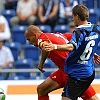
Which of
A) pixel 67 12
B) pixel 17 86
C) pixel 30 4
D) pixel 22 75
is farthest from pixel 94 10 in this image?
pixel 17 86

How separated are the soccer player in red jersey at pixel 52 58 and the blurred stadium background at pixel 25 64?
5.34 feet

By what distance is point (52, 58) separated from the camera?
673cm

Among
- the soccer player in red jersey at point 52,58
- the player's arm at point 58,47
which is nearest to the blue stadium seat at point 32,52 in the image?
the soccer player in red jersey at point 52,58

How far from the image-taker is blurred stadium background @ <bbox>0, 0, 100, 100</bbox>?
888cm

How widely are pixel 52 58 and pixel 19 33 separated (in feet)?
16.0

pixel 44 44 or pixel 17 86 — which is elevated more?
pixel 44 44

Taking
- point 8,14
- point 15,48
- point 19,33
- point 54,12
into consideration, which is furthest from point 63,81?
point 8,14

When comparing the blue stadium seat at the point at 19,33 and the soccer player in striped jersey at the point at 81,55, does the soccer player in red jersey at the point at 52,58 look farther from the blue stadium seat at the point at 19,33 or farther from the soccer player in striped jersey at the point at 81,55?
the blue stadium seat at the point at 19,33

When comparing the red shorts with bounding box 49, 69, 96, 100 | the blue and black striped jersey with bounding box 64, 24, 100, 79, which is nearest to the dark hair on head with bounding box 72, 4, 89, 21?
the blue and black striped jersey with bounding box 64, 24, 100, 79

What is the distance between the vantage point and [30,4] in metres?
11.9

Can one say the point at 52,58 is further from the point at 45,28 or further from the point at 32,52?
the point at 45,28

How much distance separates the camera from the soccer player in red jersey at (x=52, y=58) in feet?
21.3

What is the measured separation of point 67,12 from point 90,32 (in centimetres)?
579

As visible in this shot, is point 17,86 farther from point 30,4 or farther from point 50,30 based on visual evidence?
point 30,4
